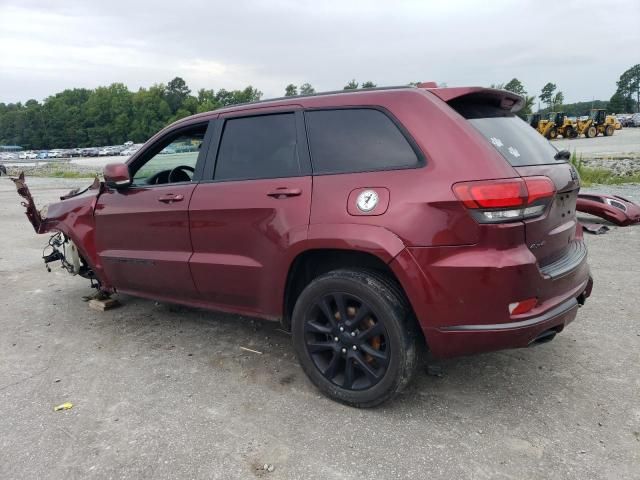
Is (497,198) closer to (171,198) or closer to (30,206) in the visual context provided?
(171,198)

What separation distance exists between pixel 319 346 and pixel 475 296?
1009 mm

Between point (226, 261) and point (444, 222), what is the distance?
5.20 ft

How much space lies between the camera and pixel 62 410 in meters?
3.11

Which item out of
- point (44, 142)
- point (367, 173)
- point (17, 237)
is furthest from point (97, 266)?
point (44, 142)

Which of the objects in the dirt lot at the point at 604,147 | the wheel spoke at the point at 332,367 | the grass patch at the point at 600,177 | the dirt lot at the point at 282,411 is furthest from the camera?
the dirt lot at the point at 604,147

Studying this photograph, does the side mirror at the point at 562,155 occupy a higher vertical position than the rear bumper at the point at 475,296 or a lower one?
higher

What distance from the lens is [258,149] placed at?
3.44 meters

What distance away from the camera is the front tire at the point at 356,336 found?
109 inches

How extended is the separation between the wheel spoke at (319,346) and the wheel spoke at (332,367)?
0.05 m

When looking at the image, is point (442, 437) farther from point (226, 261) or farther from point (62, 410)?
point (62, 410)

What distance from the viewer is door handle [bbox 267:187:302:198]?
10.2 feet

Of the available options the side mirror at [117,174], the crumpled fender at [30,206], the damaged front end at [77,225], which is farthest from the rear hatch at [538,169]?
the crumpled fender at [30,206]

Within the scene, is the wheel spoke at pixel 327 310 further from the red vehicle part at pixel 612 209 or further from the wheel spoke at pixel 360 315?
the red vehicle part at pixel 612 209

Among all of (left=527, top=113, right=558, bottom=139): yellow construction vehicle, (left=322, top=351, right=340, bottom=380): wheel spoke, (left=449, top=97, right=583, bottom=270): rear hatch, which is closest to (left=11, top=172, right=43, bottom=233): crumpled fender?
(left=322, top=351, right=340, bottom=380): wheel spoke
